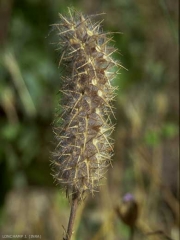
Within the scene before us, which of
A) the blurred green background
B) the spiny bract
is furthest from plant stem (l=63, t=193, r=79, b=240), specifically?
the blurred green background

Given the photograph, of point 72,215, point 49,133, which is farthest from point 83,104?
point 49,133

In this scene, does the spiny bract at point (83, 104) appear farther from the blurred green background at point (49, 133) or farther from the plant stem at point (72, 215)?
the blurred green background at point (49, 133)

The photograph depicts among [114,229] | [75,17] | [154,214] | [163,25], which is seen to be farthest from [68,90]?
[163,25]

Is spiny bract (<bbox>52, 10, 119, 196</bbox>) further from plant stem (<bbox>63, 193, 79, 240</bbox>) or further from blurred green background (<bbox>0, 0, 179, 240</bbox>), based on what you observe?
blurred green background (<bbox>0, 0, 179, 240</bbox>)

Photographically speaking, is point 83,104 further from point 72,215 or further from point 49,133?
point 49,133

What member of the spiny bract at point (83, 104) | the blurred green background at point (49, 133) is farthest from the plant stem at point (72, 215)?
the blurred green background at point (49, 133)

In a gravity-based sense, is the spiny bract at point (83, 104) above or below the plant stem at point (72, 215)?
above

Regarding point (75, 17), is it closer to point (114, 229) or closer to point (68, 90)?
point (68, 90)
